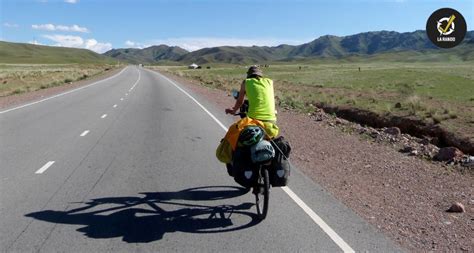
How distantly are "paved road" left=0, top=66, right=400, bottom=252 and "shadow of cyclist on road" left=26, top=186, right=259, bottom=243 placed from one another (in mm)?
12

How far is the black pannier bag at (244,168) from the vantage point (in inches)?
257

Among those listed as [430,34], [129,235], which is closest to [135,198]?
[129,235]

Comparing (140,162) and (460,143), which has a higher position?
(140,162)

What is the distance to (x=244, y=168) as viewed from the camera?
21.4ft

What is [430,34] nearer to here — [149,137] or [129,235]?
[149,137]

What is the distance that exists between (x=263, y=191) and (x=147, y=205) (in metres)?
1.67

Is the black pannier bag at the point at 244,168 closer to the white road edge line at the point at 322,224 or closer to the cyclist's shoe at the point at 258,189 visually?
the cyclist's shoe at the point at 258,189

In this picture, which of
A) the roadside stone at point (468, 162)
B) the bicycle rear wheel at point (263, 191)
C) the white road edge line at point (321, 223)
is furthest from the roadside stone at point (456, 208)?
the roadside stone at point (468, 162)

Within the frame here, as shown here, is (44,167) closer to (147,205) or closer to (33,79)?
(147,205)

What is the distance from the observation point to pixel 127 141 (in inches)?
508

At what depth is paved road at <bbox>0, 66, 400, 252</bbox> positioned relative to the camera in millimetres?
5504

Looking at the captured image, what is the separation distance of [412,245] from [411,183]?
3.53m

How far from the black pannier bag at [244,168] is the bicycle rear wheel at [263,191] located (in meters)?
0.08

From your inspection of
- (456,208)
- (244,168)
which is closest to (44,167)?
(244,168)
